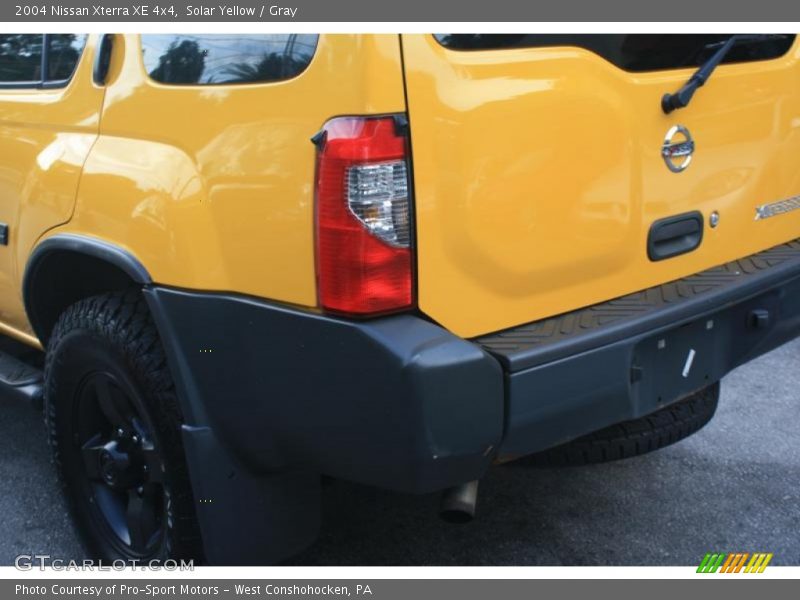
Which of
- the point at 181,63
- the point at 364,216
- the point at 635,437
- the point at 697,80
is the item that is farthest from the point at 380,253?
the point at 635,437

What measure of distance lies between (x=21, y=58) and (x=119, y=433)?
1.30 meters

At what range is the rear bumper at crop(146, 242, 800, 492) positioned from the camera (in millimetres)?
1924

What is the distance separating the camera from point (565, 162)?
2.16m

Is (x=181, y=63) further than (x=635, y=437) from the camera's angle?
No

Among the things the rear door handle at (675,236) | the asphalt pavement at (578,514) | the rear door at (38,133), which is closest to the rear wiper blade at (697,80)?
the rear door handle at (675,236)

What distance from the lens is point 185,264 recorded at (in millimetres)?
2158

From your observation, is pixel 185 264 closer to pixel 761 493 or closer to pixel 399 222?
pixel 399 222

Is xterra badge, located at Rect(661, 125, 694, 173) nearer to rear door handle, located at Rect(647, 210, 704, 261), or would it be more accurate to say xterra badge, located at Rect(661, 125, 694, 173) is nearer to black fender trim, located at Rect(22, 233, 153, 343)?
rear door handle, located at Rect(647, 210, 704, 261)

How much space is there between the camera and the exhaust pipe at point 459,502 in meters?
2.26

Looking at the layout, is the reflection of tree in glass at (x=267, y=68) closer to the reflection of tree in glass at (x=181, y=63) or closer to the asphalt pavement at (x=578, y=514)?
the reflection of tree in glass at (x=181, y=63)

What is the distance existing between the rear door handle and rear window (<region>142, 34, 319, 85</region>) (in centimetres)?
106

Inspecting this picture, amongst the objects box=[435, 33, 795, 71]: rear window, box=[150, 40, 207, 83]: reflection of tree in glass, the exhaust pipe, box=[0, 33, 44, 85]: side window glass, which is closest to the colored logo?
the exhaust pipe

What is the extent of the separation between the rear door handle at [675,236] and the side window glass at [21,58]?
77.2 inches

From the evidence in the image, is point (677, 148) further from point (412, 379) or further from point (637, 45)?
point (412, 379)
